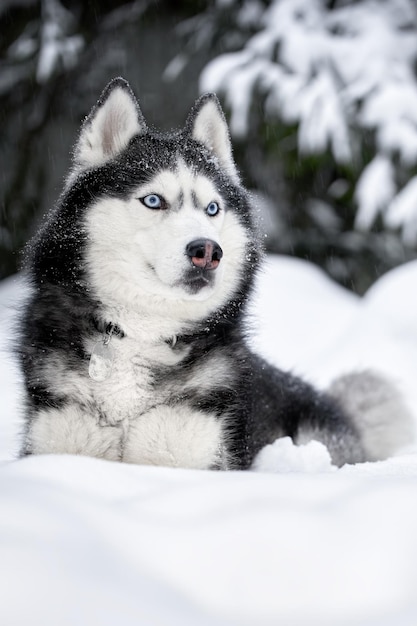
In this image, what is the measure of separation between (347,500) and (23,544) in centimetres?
57

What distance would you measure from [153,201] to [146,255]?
0.16 m

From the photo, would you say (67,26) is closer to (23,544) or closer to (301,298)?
(301,298)

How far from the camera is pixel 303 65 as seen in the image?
610 centimetres

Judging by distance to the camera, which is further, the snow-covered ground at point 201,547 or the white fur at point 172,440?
the white fur at point 172,440

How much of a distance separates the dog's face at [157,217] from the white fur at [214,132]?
6cm

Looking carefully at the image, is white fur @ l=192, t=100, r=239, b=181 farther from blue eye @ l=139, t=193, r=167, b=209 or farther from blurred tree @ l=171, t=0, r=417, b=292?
blurred tree @ l=171, t=0, r=417, b=292

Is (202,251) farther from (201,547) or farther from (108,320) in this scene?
(201,547)

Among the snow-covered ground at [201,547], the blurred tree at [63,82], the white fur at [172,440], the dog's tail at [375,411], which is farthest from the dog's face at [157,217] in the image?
the blurred tree at [63,82]

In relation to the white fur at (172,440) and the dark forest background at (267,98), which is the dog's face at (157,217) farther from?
the dark forest background at (267,98)

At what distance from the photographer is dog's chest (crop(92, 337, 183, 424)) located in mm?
1982

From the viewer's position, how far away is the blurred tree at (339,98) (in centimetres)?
591

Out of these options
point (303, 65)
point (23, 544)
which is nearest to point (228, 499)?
point (23, 544)

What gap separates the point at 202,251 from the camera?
195 cm

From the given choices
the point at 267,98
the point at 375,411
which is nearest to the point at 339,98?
the point at 267,98
